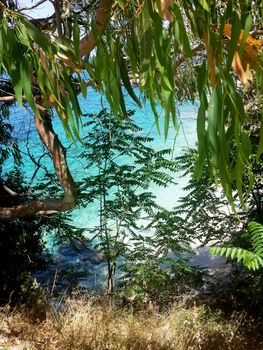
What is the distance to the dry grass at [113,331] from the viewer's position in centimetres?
302

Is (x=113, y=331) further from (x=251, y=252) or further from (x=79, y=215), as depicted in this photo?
(x=79, y=215)

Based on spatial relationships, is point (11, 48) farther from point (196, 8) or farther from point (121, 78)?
point (196, 8)

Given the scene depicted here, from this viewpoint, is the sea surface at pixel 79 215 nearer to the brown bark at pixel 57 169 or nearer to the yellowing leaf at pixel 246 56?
the brown bark at pixel 57 169

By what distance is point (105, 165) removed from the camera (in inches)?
198

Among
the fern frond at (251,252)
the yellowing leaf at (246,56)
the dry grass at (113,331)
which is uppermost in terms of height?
the yellowing leaf at (246,56)

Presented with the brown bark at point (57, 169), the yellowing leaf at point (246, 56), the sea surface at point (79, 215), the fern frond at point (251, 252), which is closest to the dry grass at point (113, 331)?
the fern frond at point (251, 252)

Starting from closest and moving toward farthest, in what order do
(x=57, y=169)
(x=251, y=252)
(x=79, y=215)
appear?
(x=251, y=252) → (x=57, y=169) → (x=79, y=215)

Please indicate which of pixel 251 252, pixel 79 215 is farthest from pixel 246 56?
pixel 79 215

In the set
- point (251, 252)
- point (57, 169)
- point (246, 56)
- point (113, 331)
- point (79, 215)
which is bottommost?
point (113, 331)

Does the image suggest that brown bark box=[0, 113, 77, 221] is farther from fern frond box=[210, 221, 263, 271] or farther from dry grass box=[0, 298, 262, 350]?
fern frond box=[210, 221, 263, 271]

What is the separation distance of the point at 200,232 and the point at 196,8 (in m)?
4.21

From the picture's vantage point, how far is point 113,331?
3.13 m

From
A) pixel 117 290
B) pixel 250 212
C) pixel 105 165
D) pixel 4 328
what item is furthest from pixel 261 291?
pixel 4 328

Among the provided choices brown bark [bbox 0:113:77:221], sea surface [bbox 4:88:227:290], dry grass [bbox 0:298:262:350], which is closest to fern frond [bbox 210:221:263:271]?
dry grass [bbox 0:298:262:350]
